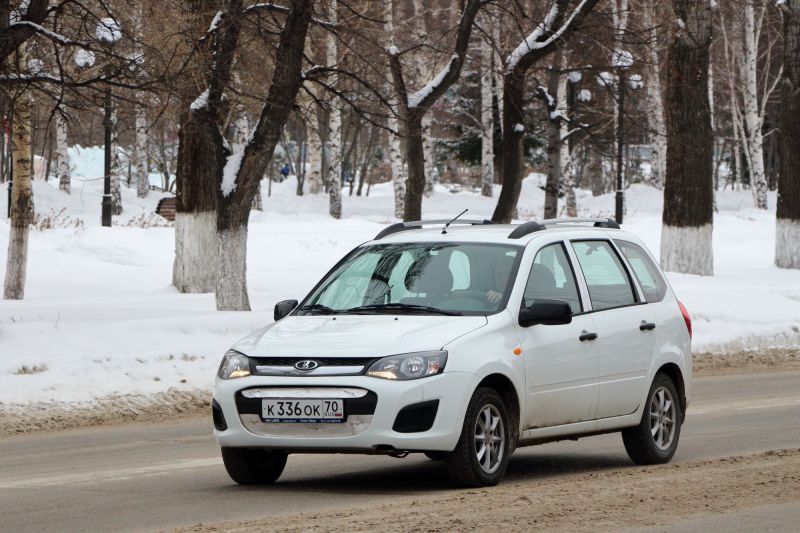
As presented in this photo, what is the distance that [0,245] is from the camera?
101 ft

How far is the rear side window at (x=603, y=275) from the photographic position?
9797mm

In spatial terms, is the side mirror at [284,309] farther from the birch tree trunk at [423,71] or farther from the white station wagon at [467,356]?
the birch tree trunk at [423,71]

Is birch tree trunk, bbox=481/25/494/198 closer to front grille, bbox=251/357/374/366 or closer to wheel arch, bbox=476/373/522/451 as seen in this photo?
wheel arch, bbox=476/373/522/451

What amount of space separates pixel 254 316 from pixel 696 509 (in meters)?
10.6

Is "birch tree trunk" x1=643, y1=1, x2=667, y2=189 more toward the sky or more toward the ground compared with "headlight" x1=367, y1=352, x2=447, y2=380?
more toward the sky

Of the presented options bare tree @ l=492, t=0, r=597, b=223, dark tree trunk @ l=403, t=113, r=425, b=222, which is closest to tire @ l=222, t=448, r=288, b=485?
dark tree trunk @ l=403, t=113, r=425, b=222

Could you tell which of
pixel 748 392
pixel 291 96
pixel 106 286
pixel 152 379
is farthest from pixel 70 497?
pixel 106 286

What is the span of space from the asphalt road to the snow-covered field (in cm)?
155

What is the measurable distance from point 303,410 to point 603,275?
2735 millimetres

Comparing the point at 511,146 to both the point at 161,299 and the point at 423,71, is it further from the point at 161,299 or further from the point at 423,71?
the point at 423,71

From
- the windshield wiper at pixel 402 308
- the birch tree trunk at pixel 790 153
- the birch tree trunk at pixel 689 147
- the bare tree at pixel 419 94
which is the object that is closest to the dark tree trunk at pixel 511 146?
the bare tree at pixel 419 94

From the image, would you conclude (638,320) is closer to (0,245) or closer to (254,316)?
(254,316)

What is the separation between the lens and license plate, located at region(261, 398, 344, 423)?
8125 mm

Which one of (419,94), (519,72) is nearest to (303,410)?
(419,94)
